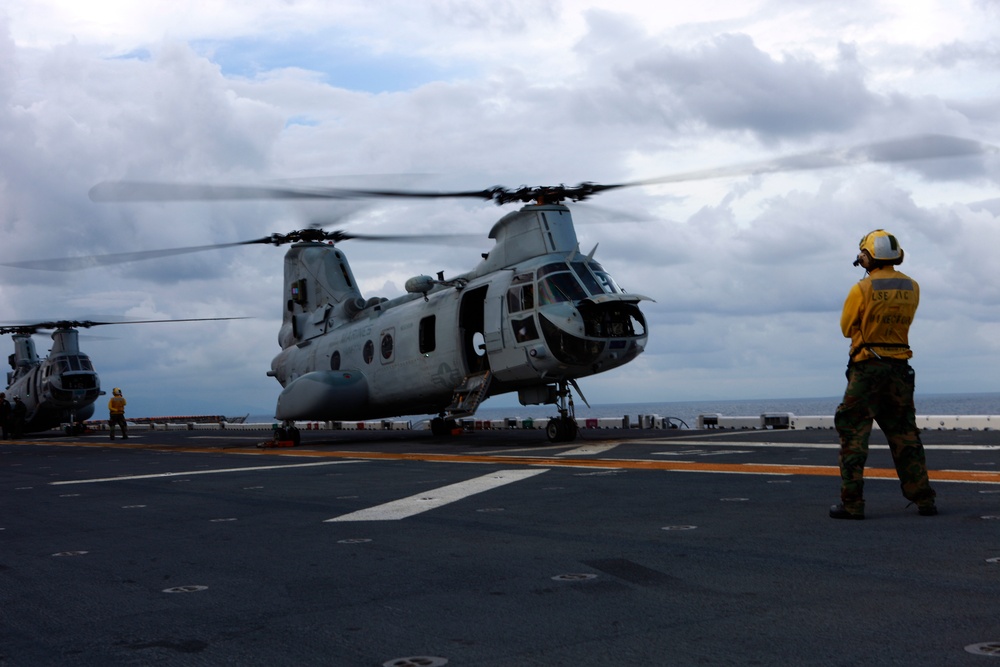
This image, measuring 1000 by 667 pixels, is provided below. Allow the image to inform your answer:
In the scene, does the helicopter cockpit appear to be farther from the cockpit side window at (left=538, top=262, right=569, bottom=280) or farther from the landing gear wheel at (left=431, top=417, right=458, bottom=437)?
the landing gear wheel at (left=431, top=417, right=458, bottom=437)

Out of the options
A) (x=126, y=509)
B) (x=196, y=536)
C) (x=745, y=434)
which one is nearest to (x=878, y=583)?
(x=196, y=536)

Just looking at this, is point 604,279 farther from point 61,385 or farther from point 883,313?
point 61,385

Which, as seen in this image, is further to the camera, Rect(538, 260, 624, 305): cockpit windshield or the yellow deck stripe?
Rect(538, 260, 624, 305): cockpit windshield

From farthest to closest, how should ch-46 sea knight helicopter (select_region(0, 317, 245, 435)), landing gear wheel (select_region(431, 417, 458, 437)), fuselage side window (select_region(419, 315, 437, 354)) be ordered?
1. ch-46 sea knight helicopter (select_region(0, 317, 245, 435))
2. landing gear wheel (select_region(431, 417, 458, 437))
3. fuselage side window (select_region(419, 315, 437, 354))

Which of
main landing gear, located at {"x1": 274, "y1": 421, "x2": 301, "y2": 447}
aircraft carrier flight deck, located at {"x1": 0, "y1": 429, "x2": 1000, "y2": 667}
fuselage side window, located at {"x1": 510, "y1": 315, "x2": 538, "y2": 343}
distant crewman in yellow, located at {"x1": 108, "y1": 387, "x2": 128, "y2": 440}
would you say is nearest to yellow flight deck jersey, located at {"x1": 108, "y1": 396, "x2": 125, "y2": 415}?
distant crewman in yellow, located at {"x1": 108, "y1": 387, "x2": 128, "y2": 440}

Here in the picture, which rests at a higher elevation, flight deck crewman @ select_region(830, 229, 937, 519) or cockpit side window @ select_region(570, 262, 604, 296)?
cockpit side window @ select_region(570, 262, 604, 296)

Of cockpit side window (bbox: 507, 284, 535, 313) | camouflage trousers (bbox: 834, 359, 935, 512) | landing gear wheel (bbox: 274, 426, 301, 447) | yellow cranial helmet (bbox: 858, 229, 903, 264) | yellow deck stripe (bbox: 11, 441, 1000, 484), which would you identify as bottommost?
yellow deck stripe (bbox: 11, 441, 1000, 484)

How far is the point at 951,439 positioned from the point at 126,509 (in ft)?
44.0

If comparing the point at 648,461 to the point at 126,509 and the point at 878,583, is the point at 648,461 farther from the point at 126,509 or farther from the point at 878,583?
the point at 878,583

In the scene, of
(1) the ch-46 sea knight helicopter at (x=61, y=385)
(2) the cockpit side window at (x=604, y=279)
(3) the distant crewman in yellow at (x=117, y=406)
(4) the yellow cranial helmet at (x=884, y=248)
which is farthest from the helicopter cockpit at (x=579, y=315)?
(1) the ch-46 sea knight helicopter at (x=61, y=385)

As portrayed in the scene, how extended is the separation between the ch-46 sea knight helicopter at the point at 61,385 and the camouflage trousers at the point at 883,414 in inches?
1617

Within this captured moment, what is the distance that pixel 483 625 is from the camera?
4.46 meters

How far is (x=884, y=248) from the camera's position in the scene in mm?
7648

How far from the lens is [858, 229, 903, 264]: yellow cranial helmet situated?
7.63m
